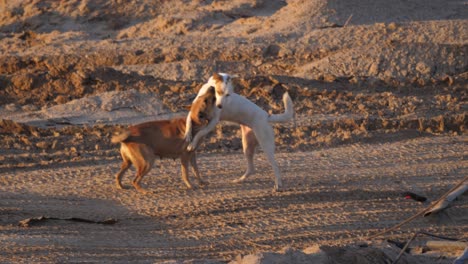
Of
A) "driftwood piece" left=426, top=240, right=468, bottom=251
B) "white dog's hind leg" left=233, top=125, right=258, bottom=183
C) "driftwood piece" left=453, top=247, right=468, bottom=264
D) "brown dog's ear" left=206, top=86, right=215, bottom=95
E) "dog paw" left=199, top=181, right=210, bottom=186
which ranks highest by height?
→ "brown dog's ear" left=206, top=86, right=215, bottom=95

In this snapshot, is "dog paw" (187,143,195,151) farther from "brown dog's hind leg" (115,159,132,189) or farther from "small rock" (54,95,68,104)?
"small rock" (54,95,68,104)

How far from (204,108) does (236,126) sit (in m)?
4.29

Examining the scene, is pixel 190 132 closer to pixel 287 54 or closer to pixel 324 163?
pixel 324 163

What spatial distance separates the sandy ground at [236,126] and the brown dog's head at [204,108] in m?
0.84

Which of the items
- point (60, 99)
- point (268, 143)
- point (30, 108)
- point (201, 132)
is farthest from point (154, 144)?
point (60, 99)

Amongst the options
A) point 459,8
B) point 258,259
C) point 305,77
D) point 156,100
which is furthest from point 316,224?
point 459,8

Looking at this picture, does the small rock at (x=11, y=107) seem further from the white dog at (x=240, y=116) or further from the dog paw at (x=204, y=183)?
the white dog at (x=240, y=116)

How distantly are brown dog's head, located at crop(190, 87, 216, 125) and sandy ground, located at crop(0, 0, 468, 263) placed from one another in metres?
0.84

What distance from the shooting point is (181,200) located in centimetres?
1249

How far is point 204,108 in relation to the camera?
1262 centimetres

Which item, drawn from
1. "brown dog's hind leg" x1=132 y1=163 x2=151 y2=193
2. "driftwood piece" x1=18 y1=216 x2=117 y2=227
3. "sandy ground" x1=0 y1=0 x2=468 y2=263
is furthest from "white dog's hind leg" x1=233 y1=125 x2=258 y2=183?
"driftwood piece" x1=18 y1=216 x2=117 y2=227

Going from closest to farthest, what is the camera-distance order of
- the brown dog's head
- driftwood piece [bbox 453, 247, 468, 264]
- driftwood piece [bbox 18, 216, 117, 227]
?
driftwood piece [bbox 453, 247, 468, 264] < driftwood piece [bbox 18, 216, 117, 227] < the brown dog's head

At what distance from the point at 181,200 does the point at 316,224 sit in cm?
182

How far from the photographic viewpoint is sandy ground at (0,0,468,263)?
1097cm
